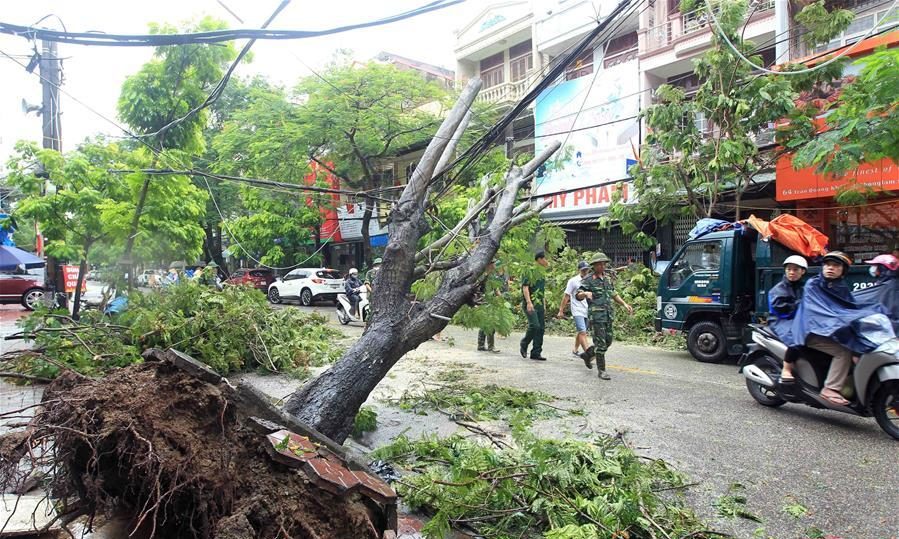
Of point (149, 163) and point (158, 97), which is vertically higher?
point (158, 97)

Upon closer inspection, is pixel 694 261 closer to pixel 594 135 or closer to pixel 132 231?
pixel 594 135

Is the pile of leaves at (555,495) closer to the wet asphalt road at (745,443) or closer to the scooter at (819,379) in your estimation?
the wet asphalt road at (745,443)

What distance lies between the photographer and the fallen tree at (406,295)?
4746 mm

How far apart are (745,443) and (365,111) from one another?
1651 cm

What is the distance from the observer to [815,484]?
4.09m

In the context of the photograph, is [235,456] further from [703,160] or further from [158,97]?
[703,160]

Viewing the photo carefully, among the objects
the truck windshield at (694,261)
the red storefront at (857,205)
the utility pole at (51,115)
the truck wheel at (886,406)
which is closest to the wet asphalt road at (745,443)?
the truck wheel at (886,406)

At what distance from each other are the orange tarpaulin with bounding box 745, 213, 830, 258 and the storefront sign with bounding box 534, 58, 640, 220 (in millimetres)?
7792

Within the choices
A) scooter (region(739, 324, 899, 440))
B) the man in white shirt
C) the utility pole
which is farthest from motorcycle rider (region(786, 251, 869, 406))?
the utility pole

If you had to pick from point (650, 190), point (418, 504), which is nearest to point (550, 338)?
point (650, 190)

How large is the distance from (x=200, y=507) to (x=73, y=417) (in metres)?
0.78

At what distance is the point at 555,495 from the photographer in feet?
11.8

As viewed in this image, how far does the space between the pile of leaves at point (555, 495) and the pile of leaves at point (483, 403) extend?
68.0 inches

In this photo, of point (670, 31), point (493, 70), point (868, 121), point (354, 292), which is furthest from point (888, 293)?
point (493, 70)
